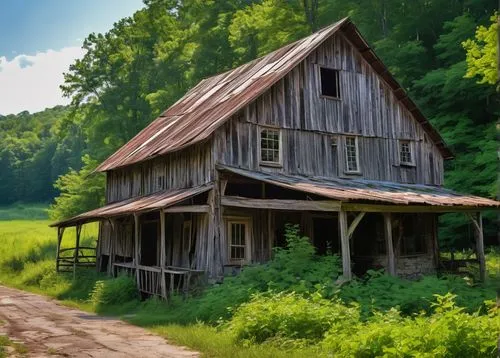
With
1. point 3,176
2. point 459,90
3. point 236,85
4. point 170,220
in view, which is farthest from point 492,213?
point 3,176

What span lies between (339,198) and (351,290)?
2.50m

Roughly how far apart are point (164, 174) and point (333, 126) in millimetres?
6847

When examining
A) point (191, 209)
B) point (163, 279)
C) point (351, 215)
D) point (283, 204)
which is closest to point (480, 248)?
point (351, 215)

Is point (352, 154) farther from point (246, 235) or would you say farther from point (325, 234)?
point (246, 235)

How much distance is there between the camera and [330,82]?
72.4 ft

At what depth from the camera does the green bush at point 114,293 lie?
18391 millimetres

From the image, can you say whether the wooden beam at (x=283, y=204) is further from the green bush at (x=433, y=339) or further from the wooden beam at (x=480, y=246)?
the green bush at (x=433, y=339)

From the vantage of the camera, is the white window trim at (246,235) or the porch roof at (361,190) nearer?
the porch roof at (361,190)

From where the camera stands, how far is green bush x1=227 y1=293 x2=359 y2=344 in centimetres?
1032

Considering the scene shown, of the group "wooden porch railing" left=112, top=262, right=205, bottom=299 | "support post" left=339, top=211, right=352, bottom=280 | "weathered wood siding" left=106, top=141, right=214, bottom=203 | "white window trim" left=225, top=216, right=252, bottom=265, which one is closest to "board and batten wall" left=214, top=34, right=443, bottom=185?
"weathered wood siding" left=106, top=141, right=214, bottom=203

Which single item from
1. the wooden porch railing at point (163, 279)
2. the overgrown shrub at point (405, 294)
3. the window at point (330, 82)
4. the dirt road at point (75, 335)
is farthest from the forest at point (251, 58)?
the dirt road at point (75, 335)

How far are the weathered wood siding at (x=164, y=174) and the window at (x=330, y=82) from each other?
19.2 ft

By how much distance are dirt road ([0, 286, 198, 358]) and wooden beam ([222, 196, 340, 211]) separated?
5.17m

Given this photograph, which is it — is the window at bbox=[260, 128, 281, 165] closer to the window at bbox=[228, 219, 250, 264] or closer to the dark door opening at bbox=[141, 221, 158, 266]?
the window at bbox=[228, 219, 250, 264]
